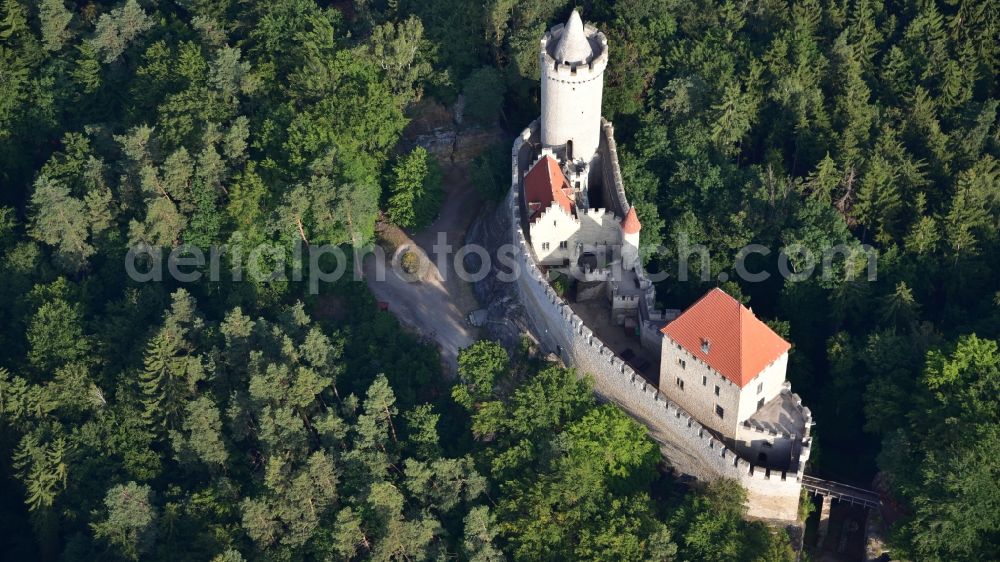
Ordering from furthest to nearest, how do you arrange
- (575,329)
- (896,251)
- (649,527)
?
(896,251), (575,329), (649,527)

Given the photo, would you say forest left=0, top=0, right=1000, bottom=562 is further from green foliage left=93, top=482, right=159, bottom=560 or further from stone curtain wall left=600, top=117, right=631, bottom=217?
stone curtain wall left=600, top=117, right=631, bottom=217

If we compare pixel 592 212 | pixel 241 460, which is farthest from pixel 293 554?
pixel 592 212

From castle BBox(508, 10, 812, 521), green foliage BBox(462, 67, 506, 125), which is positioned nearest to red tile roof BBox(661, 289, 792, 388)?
castle BBox(508, 10, 812, 521)

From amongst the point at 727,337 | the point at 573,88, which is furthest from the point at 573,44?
the point at 727,337

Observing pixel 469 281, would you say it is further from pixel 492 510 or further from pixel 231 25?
pixel 231 25

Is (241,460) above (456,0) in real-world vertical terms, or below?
below

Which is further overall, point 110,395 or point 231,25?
point 231,25

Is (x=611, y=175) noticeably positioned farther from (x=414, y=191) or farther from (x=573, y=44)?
(x=414, y=191)
